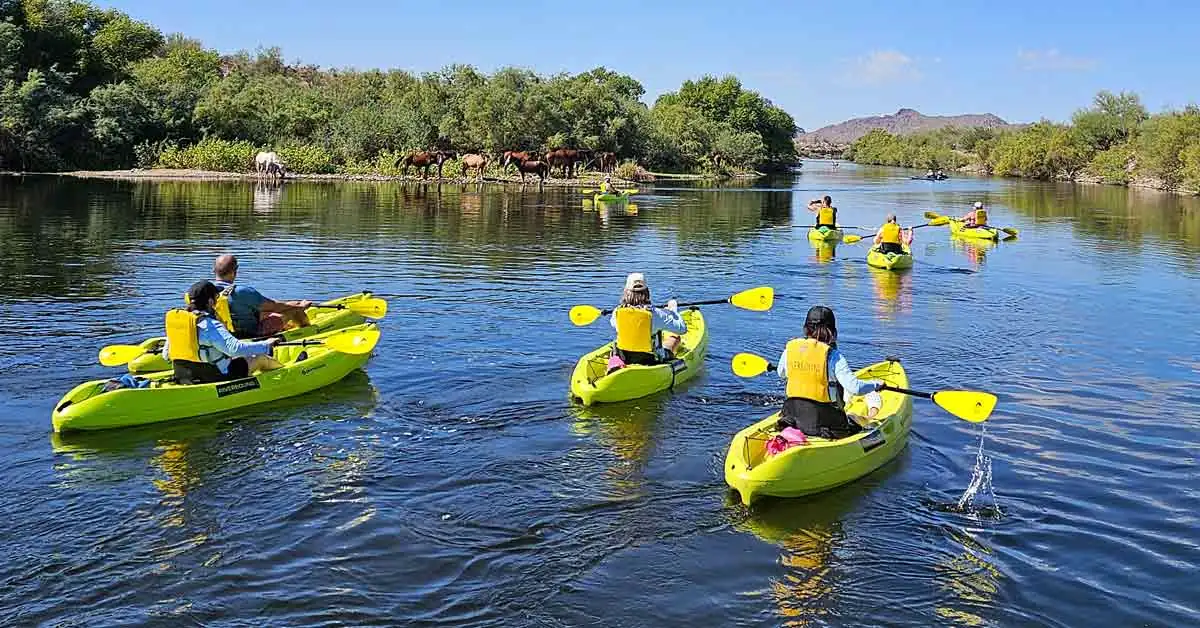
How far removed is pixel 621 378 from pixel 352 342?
11.0 feet

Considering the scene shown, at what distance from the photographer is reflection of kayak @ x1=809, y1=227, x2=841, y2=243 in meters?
28.0

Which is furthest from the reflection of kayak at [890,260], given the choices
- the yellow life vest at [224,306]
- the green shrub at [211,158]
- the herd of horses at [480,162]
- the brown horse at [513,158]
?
the green shrub at [211,158]

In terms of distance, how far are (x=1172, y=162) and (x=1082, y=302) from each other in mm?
59696

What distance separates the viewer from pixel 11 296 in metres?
16.3

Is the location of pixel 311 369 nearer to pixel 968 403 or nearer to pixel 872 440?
pixel 872 440

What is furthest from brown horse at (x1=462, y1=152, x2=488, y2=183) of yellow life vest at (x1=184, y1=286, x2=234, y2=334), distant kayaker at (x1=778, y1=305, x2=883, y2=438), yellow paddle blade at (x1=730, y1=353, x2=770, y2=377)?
distant kayaker at (x1=778, y1=305, x2=883, y2=438)

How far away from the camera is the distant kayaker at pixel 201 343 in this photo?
9.88 metres

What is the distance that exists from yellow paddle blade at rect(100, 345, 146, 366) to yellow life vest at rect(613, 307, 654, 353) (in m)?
5.50

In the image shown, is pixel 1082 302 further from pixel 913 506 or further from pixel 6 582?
pixel 6 582

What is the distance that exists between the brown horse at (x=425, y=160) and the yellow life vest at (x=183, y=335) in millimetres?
47970

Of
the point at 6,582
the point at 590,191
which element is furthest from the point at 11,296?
the point at 590,191

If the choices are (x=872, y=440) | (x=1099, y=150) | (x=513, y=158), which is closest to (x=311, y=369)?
(x=872, y=440)

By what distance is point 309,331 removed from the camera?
1294 cm

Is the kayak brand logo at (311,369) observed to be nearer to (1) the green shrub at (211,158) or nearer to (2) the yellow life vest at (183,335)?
(2) the yellow life vest at (183,335)
